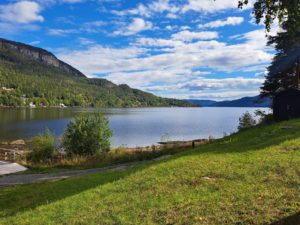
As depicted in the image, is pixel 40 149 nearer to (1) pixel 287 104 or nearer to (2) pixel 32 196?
(2) pixel 32 196

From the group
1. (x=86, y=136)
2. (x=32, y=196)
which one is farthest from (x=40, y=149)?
(x=32, y=196)

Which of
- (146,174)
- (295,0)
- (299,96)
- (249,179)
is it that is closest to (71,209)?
(146,174)

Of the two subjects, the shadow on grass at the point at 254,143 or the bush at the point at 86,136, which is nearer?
the shadow on grass at the point at 254,143

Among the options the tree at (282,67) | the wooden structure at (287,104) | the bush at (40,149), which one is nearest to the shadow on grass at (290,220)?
the bush at (40,149)

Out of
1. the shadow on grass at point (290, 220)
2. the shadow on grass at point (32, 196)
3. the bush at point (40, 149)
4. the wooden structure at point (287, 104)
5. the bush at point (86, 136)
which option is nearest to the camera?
the shadow on grass at point (290, 220)

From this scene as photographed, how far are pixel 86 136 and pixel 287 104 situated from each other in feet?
74.4

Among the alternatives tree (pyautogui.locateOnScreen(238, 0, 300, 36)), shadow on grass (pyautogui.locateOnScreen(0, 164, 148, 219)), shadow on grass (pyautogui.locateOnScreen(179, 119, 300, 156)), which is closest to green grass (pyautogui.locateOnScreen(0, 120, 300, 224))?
shadow on grass (pyautogui.locateOnScreen(0, 164, 148, 219))

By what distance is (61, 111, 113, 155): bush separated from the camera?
21703 millimetres

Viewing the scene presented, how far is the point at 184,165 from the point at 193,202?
153 inches

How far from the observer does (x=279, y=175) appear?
23.7ft

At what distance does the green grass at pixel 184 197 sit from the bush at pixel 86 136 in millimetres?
11668

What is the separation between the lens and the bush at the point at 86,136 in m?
21.7

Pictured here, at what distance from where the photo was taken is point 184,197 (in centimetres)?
657

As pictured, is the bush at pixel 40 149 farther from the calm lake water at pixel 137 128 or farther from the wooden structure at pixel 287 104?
the wooden structure at pixel 287 104
